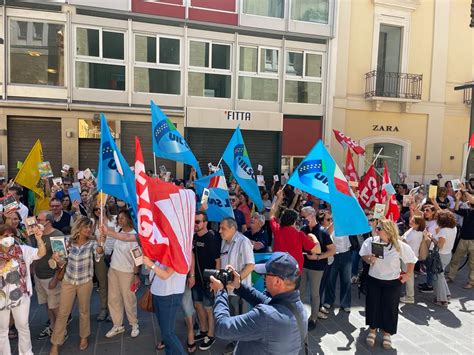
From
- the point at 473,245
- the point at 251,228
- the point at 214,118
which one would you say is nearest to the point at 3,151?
the point at 214,118

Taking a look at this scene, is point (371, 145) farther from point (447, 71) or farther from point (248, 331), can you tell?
point (248, 331)

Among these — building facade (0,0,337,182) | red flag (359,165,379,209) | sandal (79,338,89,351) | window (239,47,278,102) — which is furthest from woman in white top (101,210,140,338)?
window (239,47,278,102)

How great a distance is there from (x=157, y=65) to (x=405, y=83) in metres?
9.79

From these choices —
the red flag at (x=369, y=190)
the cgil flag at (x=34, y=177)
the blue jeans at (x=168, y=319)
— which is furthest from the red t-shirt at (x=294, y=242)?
the cgil flag at (x=34, y=177)

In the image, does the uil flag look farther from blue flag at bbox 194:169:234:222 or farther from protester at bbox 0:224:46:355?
blue flag at bbox 194:169:234:222

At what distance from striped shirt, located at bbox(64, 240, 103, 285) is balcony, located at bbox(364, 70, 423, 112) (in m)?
12.7

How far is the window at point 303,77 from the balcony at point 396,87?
1923 mm

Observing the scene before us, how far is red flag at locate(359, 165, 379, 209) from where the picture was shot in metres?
8.29

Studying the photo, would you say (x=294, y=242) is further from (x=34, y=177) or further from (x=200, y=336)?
(x=34, y=177)

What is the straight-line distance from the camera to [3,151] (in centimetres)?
1137

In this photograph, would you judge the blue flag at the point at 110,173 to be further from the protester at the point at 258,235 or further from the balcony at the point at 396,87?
the balcony at the point at 396,87

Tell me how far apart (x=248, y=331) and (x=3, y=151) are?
1164cm

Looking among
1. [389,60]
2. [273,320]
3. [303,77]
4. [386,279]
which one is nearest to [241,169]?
[386,279]

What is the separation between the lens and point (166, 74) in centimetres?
1304
